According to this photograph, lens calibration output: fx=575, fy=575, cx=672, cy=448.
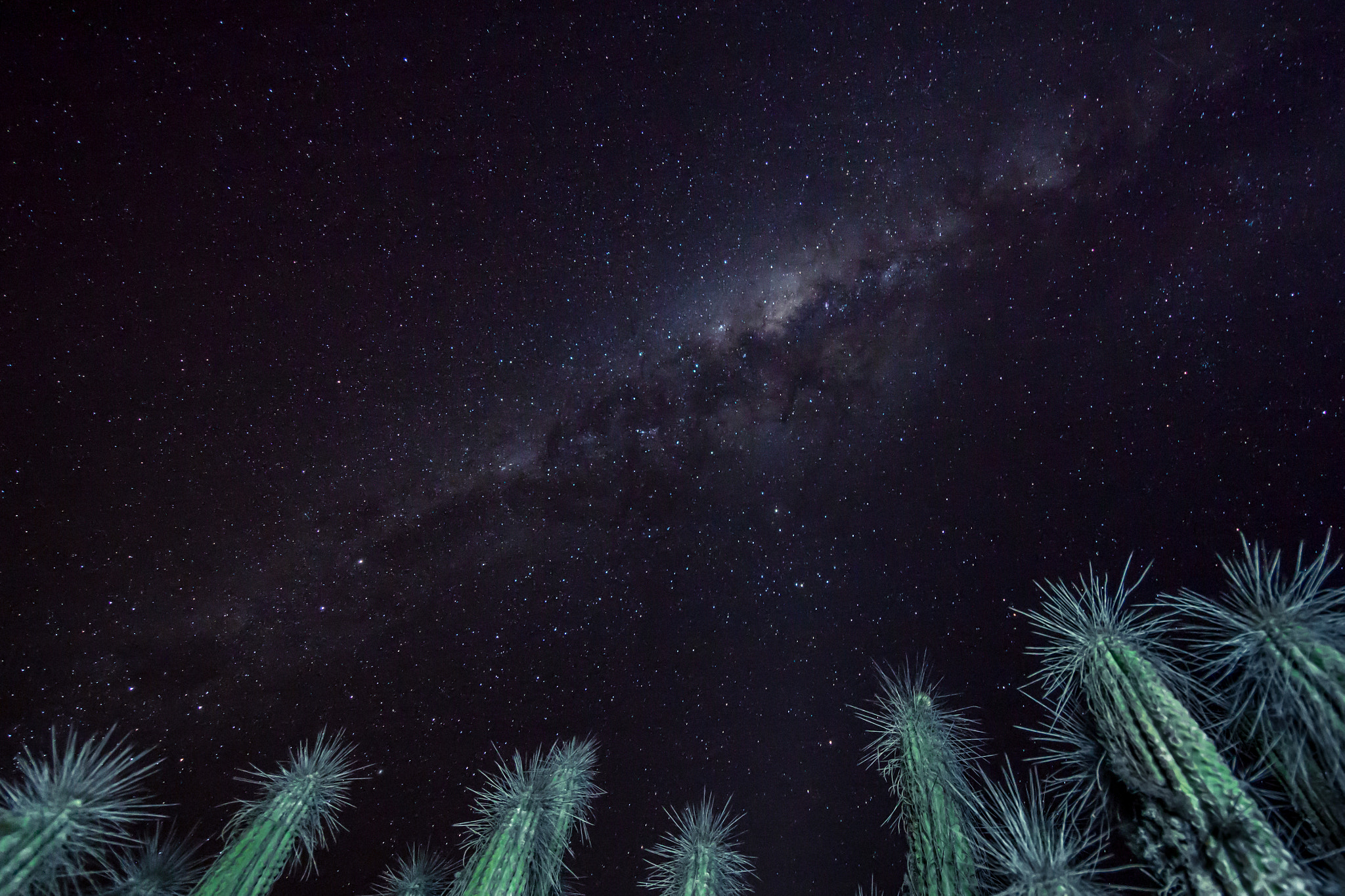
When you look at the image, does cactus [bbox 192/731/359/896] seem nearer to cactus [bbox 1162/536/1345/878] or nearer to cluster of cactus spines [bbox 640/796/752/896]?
cluster of cactus spines [bbox 640/796/752/896]

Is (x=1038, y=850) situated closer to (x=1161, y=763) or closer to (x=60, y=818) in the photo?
(x=1161, y=763)

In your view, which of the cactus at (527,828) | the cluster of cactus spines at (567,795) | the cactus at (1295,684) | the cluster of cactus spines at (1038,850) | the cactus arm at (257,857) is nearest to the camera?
the cactus at (1295,684)

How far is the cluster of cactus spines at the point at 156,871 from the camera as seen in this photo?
4141 millimetres

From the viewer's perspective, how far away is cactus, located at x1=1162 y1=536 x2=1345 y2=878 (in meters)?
2.20

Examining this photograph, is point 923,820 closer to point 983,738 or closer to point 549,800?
point 983,738

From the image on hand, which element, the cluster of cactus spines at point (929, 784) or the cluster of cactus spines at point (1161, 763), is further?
the cluster of cactus spines at point (929, 784)

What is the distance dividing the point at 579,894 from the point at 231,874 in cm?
296

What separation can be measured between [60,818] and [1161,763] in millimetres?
5449

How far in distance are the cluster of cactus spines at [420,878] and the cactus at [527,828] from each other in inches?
39.5

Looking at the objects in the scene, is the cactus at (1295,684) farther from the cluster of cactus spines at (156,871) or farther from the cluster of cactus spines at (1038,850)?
the cluster of cactus spines at (156,871)

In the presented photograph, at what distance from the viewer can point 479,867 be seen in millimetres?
4004

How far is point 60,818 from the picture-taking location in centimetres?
302

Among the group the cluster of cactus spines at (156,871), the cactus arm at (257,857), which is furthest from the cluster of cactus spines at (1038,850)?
the cluster of cactus spines at (156,871)

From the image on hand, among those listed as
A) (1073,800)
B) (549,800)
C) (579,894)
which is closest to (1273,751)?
(1073,800)
